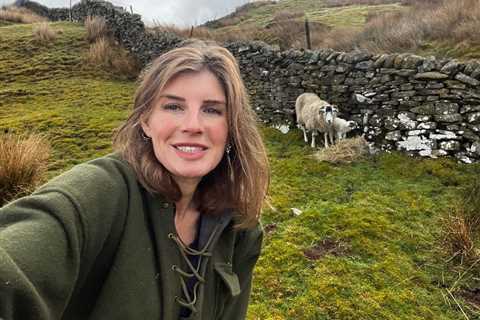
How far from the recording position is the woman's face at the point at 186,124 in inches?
63.8

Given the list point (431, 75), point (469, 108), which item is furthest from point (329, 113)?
point (469, 108)

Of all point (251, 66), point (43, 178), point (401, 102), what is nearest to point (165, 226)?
point (43, 178)

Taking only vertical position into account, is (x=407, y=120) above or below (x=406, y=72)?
below

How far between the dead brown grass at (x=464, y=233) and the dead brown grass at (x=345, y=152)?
2.38 meters

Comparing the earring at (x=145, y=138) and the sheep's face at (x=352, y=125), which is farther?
the sheep's face at (x=352, y=125)

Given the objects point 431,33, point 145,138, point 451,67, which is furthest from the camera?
point 431,33

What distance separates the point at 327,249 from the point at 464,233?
4.47ft

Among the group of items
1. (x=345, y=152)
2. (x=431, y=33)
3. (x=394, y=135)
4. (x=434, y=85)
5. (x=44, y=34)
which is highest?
(x=44, y=34)

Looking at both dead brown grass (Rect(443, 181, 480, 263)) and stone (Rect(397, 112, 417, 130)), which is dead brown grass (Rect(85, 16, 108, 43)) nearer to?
stone (Rect(397, 112, 417, 130))

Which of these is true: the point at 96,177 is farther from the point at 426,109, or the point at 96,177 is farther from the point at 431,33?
the point at 431,33

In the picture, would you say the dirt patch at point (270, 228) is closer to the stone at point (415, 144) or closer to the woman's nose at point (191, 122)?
the woman's nose at point (191, 122)

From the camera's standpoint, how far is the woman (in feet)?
3.44

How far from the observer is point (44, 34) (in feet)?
50.9

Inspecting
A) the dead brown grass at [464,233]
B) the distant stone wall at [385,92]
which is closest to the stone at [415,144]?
the distant stone wall at [385,92]
